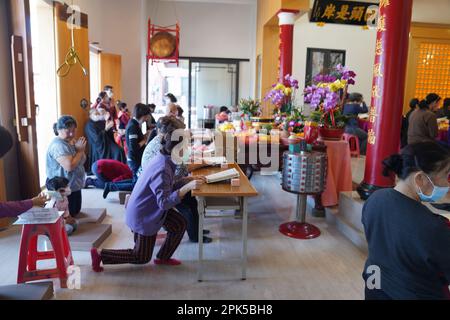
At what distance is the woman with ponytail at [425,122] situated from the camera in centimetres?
501

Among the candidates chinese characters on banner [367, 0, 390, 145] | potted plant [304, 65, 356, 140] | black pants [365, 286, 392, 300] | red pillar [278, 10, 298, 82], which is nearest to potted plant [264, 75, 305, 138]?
potted plant [304, 65, 356, 140]

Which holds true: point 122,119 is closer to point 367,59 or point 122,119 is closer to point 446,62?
point 367,59

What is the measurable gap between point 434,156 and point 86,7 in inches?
265

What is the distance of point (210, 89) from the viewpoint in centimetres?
952

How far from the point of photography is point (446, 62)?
28.0ft

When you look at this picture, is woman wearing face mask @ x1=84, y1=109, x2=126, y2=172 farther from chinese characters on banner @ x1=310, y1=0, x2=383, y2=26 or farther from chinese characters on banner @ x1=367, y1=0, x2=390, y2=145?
chinese characters on banner @ x1=310, y1=0, x2=383, y2=26

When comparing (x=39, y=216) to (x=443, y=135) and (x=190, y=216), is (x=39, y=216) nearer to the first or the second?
(x=190, y=216)

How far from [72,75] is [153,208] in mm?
3612

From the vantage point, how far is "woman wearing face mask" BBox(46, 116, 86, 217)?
3221 millimetres

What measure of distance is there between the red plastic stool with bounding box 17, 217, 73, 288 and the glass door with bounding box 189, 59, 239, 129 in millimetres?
6869

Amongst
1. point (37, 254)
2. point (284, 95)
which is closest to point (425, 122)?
point (284, 95)

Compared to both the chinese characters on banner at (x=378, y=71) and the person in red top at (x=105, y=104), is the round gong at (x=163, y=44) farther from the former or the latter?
the chinese characters on banner at (x=378, y=71)

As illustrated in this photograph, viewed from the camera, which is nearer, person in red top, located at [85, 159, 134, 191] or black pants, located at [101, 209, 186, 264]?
black pants, located at [101, 209, 186, 264]

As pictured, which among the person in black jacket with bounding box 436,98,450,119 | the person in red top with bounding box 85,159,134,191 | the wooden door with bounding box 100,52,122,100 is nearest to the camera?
the person in red top with bounding box 85,159,134,191
